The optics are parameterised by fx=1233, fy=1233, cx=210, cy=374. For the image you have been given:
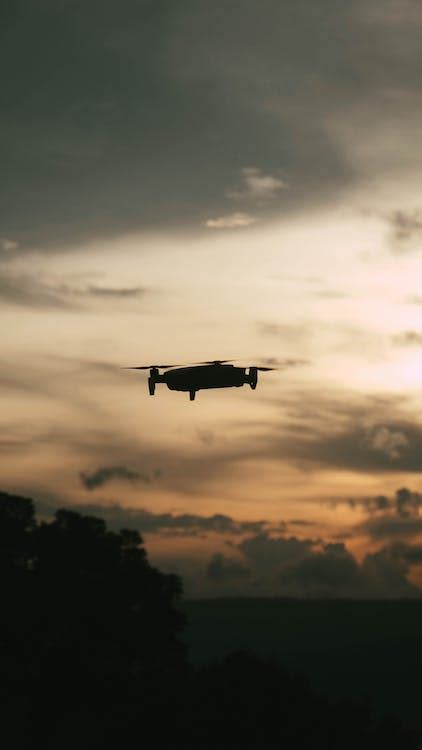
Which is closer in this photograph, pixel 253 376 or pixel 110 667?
pixel 253 376

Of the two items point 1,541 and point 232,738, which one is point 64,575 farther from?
point 232,738

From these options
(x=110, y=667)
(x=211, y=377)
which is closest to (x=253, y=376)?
(x=211, y=377)

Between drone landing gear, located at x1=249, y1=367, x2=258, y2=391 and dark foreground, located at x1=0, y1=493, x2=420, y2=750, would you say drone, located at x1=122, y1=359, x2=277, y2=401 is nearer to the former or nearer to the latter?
drone landing gear, located at x1=249, y1=367, x2=258, y2=391

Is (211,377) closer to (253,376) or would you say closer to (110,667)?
(253,376)

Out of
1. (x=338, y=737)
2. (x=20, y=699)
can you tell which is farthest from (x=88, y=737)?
(x=338, y=737)

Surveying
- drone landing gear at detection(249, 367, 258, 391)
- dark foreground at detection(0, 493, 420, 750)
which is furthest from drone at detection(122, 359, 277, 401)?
dark foreground at detection(0, 493, 420, 750)

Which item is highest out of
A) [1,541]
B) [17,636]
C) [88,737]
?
[1,541]

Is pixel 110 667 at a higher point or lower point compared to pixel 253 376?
lower

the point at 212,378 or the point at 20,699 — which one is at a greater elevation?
the point at 212,378
